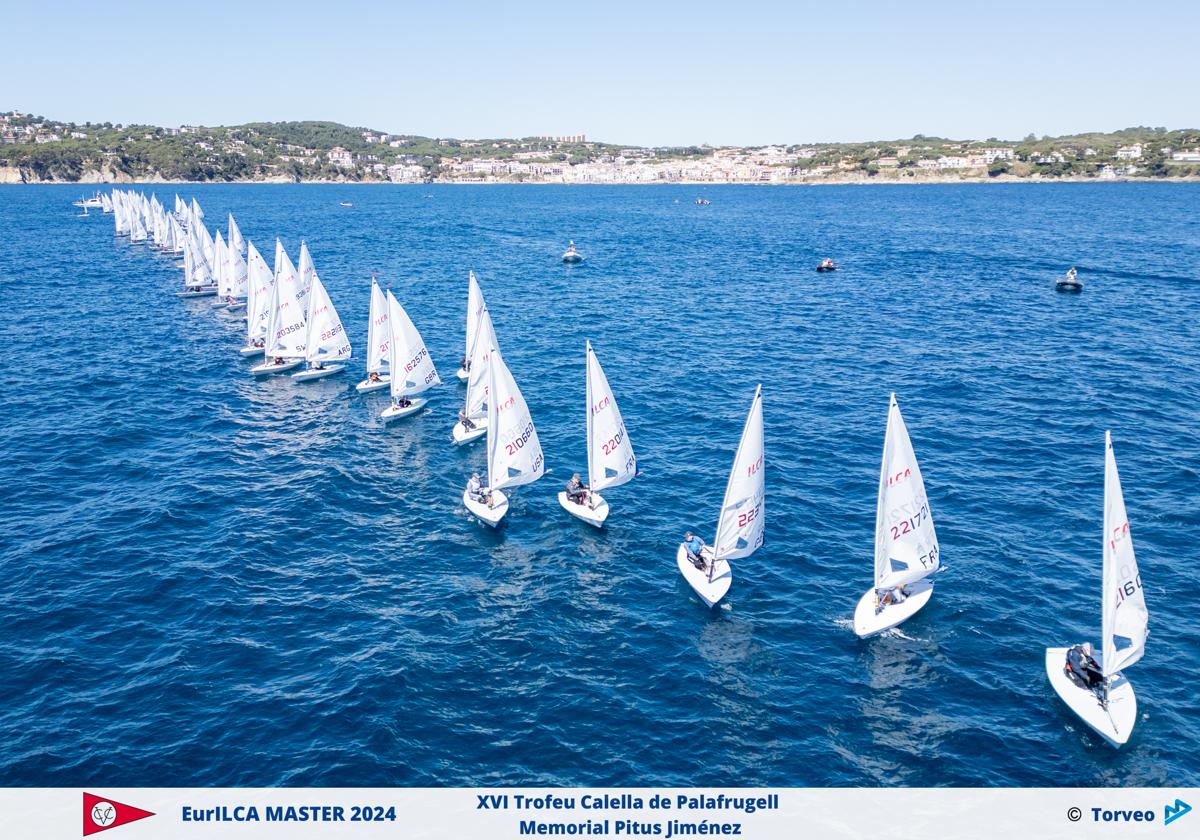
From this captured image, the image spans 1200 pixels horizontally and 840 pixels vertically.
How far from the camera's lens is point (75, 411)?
231 feet

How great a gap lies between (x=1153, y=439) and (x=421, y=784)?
6377 cm

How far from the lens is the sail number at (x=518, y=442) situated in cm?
5150

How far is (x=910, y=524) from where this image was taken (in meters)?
40.4

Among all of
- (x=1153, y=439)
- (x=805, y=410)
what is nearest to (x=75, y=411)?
(x=805, y=410)

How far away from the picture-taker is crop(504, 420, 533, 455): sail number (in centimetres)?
5150

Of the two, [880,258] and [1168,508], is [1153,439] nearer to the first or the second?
[1168,508]

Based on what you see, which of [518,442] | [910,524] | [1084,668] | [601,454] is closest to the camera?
[1084,668]

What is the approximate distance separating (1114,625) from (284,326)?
77.4 metres

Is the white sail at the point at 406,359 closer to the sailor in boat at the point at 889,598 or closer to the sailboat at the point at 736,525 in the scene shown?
the sailboat at the point at 736,525

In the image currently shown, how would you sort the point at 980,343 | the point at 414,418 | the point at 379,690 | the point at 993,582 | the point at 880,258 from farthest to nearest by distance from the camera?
1. the point at 880,258
2. the point at 980,343
3. the point at 414,418
4. the point at 993,582
5. the point at 379,690

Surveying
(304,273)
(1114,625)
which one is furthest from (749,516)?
(304,273)

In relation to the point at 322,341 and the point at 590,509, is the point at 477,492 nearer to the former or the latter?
the point at 590,509

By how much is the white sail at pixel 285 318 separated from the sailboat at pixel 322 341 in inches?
85.2
